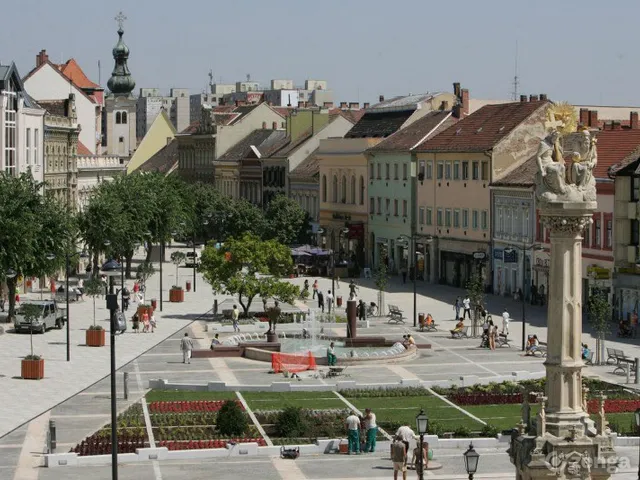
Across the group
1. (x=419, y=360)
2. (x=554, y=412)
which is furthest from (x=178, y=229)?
(x=554, y=412)

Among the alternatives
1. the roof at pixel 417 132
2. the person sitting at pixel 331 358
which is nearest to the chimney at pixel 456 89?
the roof at pixel 417 132

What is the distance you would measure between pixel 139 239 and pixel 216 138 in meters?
52.9

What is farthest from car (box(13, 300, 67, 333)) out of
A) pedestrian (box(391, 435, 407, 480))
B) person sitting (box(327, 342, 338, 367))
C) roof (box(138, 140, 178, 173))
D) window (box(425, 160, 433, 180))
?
roof (box(138, 140, 178, 173))

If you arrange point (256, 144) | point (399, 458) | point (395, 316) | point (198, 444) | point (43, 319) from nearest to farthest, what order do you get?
point (399, 458) → point (198, 444) → point (43, 319) → point (395, 316) → point (256, 144)

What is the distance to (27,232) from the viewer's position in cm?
7681

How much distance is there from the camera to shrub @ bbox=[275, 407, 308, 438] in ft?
152

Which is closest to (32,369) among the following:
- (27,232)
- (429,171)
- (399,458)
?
(27,232)

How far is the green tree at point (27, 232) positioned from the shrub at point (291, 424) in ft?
95.1

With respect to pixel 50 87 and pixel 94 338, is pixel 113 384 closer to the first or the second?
pixel 94 338

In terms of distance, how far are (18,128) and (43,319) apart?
2658 cm

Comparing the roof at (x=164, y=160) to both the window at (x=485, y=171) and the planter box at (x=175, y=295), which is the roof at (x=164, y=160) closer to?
the window at (x=485, y=171)

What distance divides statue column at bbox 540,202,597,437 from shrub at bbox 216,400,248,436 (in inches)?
552

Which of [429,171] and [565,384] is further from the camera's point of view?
[429,171]

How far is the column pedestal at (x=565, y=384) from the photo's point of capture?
3347 cm
